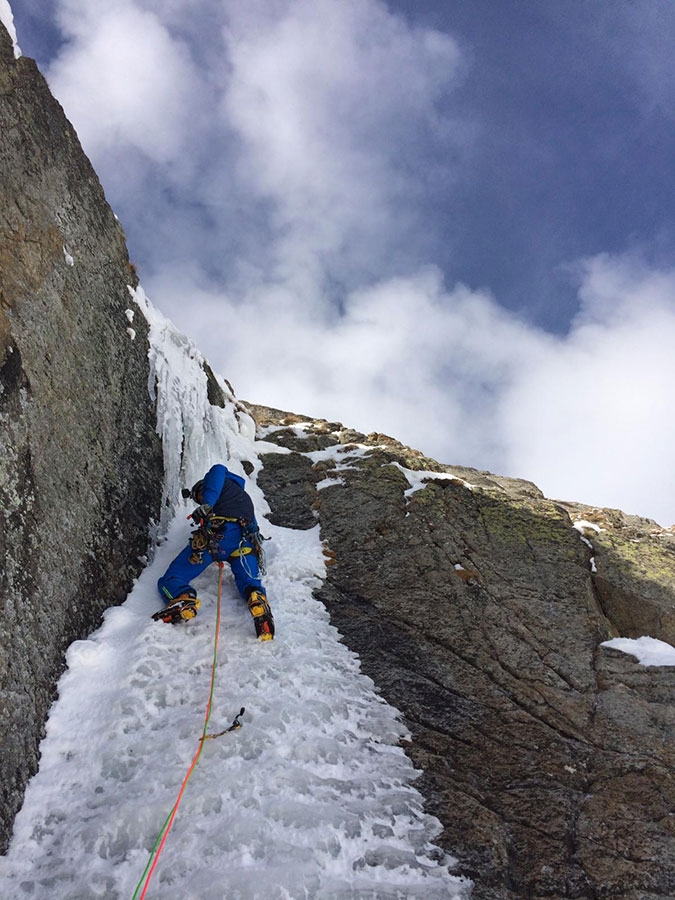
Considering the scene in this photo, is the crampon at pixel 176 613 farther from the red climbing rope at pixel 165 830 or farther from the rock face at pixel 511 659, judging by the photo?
the rock face at pixel 511 659

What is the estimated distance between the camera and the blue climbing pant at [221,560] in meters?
6.62

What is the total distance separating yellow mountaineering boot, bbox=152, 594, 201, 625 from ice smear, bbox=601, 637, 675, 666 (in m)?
5.45

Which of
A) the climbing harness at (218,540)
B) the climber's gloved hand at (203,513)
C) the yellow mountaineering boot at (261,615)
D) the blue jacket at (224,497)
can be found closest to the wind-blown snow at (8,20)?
the blue jacket at (224,497)

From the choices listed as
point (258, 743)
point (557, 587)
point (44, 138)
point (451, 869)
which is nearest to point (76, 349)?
point (44, 138)

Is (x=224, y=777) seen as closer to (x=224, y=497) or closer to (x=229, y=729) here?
(x=229, y=729)

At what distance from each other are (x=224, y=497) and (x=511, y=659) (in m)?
4.33

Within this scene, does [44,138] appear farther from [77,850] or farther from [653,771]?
[653,771]

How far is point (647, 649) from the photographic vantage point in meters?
7.31

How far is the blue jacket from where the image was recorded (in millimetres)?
7285

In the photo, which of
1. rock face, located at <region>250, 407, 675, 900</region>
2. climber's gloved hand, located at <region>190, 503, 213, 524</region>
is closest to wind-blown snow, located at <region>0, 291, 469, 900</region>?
rock face, located at <region>250, 407, 675, 900</region>

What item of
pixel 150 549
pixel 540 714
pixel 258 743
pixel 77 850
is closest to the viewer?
pixel 77 850

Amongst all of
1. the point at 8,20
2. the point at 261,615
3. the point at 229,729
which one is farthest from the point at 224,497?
the point at 8,20

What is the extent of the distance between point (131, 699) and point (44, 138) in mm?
6994

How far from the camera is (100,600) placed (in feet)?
20.1
